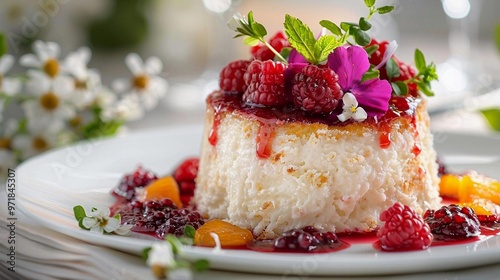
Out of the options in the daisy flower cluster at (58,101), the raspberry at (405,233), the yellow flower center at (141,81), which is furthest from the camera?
the yellow flower center at (141,81)

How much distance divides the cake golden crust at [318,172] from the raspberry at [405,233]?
367mm

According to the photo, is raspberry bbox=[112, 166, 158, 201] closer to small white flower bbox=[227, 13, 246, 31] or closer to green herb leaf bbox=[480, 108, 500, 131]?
small white flower bbox=[227, 13, 246, 31]

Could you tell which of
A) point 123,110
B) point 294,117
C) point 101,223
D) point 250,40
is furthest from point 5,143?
point 294,117

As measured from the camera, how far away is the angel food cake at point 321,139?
326cm

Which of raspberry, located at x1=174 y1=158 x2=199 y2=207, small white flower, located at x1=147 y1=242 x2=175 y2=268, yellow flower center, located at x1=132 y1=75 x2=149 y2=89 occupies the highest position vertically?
yellow flower center, located at x1=132 y1=75 x2=149 y2=89

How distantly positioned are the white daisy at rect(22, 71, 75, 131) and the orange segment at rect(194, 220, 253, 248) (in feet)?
6.22

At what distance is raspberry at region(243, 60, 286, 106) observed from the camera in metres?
3.28

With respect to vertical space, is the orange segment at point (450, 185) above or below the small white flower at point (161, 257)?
above

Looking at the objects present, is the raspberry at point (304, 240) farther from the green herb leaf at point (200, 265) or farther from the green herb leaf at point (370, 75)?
the green herb leaf at point (370, 75)

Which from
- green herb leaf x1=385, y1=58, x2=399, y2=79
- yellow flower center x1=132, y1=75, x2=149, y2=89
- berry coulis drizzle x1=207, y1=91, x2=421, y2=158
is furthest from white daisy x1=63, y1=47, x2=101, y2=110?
green herb leaf x1=385, y1=58, x2=399, y2=79

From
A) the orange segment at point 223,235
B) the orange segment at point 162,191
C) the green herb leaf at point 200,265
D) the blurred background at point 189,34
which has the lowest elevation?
the green herb leaf at point 200,265

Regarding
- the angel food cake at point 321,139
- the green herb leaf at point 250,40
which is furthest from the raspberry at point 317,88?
the green herb leaf at point 250,40

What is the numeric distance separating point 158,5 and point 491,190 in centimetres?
439

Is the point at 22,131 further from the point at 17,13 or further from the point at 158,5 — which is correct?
the point at 158,5
